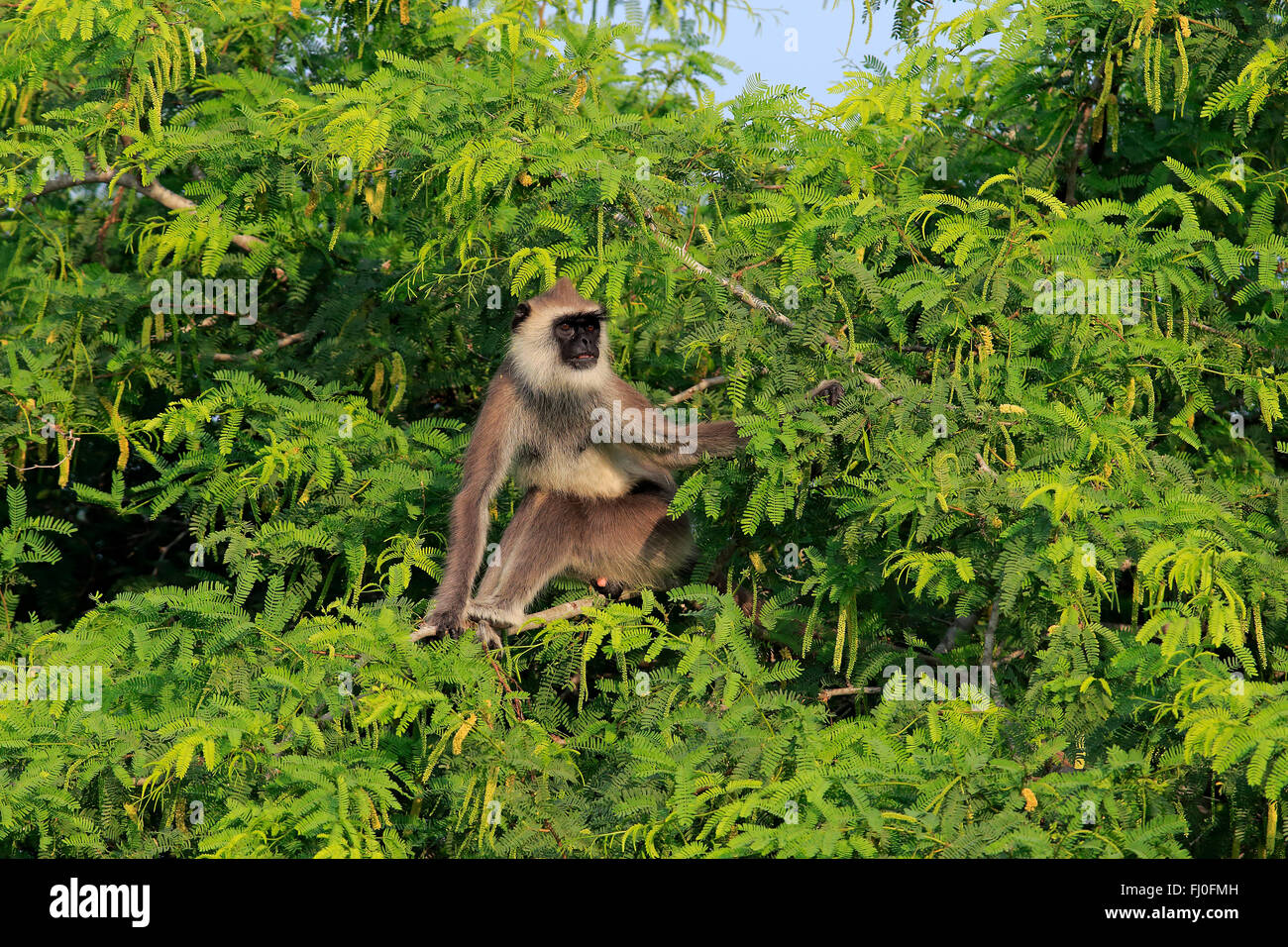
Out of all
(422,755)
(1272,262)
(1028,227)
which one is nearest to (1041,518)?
(1028,227)

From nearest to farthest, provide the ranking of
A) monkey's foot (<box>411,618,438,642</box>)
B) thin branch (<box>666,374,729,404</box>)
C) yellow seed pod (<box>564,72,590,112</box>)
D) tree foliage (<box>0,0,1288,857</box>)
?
1. tree foliage (<box>0,0,1288,857</box>)
2. monkey's foot (<box>411,618,438,642</box>)
3. yellow seed pod (<box>564,72,590,112</box>)
4. thin branch (<box>666,374,729,404</box>)

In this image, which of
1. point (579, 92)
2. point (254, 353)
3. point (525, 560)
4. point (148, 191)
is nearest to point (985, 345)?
point (579, 92)

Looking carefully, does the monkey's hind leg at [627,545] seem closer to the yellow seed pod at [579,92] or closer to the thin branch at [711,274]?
the thin branch at [711,274]

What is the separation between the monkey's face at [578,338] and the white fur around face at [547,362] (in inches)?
1.5

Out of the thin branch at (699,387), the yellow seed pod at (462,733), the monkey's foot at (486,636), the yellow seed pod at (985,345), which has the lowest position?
the yellow seed pod at (462,733)

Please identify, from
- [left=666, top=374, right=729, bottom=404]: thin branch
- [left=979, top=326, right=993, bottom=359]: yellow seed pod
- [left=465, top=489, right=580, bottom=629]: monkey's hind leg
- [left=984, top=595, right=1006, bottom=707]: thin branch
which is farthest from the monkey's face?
[left=984, top=595, right=1006, bottom=707]: thin branch

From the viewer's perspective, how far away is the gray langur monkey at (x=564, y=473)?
6492 millimetres

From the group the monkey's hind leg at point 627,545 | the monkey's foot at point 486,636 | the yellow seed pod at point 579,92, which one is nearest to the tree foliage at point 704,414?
the yellow seed pod at point 579,92

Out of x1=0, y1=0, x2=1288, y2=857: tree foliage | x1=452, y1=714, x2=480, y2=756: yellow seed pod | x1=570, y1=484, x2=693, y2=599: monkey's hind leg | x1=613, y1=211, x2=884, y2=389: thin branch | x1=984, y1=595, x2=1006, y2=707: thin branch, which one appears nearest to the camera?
x1=0, y1=0, x2=1288, y2=857: tree foliage

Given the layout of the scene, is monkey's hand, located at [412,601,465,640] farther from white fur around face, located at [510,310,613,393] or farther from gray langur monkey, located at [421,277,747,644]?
white fur around face, located at [510,310,613,393]

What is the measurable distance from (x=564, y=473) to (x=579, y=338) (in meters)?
0.83

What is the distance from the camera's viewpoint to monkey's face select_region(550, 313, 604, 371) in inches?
255

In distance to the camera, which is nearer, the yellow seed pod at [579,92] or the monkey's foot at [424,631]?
the monkey's foot at [424,631]

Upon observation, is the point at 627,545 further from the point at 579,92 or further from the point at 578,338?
the point at 579,92
